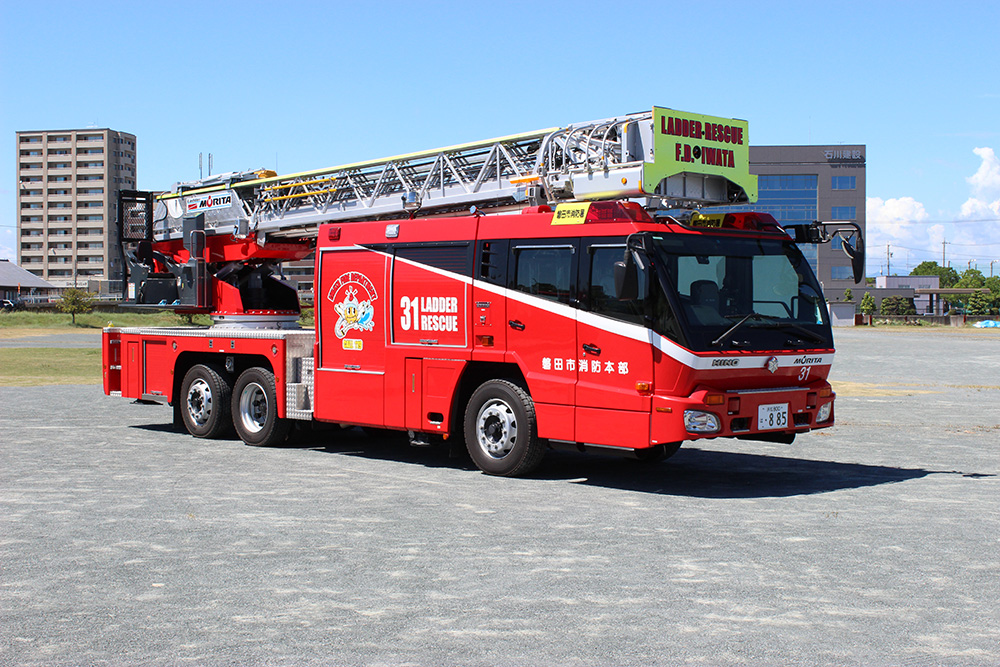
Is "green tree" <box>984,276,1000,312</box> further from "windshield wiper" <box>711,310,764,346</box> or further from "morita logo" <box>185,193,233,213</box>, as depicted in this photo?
"windshield wiper" <box>711,310,764,346</box>

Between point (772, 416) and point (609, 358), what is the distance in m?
1.65

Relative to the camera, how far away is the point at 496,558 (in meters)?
7.32

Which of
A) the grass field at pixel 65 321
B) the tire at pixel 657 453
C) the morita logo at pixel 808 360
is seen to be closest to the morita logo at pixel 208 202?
A: the tire at pixel 657 453

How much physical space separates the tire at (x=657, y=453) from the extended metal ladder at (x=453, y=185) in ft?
8.73

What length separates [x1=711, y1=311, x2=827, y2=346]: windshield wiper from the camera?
10030mm

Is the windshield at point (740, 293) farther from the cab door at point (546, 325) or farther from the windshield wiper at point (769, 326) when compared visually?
the cab door at point (546, 325)

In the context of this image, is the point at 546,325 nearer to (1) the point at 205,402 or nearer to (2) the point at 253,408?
(2) the point at 253,408

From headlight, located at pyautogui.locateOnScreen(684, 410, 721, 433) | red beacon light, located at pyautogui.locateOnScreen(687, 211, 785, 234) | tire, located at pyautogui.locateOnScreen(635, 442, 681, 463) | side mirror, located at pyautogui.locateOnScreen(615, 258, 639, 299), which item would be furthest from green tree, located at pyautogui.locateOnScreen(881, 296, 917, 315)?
side mirror, located at pyautogui.locateOnScreen(615, 258, 639, 299)

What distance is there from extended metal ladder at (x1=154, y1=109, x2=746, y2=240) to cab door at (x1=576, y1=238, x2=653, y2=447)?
113 centimetres

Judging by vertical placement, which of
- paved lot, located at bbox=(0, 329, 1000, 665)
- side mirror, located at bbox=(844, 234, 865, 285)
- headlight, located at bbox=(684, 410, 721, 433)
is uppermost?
side mirror, located at bbox=(844, 234, 865, 285)

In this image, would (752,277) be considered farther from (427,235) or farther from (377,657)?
(377,657)

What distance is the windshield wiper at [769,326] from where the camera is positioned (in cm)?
1003

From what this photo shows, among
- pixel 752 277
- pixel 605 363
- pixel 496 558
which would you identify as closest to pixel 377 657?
pixel 496 558

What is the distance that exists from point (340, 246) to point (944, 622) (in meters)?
8.67
